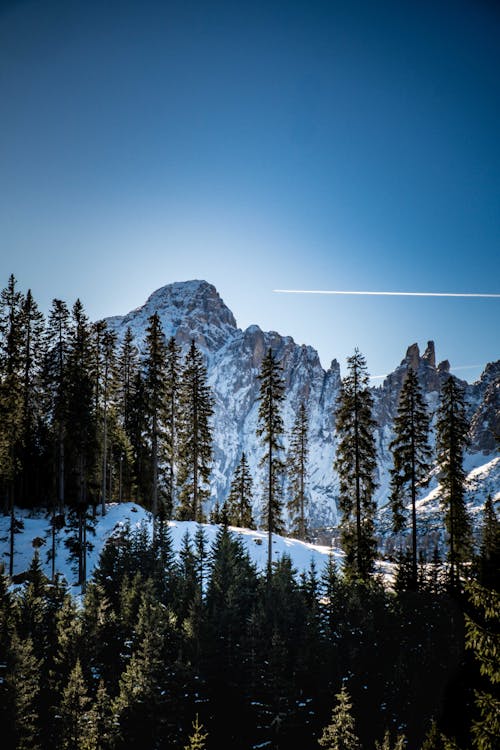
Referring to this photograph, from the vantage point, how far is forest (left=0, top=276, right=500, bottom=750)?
12.6 m

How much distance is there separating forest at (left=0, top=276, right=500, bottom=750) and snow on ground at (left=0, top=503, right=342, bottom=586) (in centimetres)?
78

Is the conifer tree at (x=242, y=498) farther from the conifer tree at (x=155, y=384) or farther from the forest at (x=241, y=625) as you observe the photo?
the conifer tree at (x=155, y=384)

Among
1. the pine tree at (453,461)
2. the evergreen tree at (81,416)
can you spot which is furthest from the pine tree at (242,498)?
the pine tree at (453,461)

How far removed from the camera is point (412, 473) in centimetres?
2550

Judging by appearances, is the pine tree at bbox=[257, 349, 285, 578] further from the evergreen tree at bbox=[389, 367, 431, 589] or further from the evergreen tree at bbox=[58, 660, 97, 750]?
the evergreen tree at bbox=[58, 660, 97, 750]

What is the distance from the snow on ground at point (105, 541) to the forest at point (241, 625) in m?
0.78

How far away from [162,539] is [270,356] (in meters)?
13.7

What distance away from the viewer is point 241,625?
17.6m

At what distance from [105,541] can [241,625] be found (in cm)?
1606

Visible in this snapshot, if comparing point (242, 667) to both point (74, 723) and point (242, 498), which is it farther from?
point (242, 498)

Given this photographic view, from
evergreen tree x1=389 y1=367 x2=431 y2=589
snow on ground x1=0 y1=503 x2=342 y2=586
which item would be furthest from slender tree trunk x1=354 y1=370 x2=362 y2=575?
snow on ground x1=0 y1=503 x2=342 y2=586

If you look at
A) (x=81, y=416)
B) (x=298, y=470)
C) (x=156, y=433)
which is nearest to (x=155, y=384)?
(x=156, y=433)

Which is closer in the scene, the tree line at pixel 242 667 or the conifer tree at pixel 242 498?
the tree line at pixel 242 667

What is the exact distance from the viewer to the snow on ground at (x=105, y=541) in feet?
93.6
